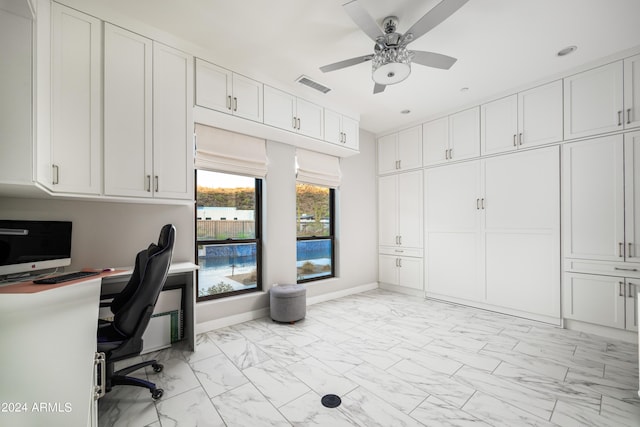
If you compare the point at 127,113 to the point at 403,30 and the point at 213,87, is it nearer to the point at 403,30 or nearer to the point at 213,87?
the point at 213,87

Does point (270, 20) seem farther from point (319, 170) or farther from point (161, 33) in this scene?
point (319, 170)

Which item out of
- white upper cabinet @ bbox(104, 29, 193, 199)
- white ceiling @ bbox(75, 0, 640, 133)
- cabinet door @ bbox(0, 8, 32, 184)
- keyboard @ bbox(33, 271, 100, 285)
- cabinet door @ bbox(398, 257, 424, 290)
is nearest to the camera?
cabinet door @ bbox(0, 8, 32, 184)

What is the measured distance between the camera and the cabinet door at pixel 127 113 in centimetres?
223

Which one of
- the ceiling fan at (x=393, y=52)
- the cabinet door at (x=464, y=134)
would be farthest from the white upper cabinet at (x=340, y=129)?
the cabinet door at (x=464, y=134)

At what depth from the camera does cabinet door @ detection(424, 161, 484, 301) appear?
150 inches

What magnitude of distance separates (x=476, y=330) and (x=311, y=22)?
12.0 ft

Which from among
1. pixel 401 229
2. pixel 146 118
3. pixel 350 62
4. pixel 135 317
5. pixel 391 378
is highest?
pixel 350 62

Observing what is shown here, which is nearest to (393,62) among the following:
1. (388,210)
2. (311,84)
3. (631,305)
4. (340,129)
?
(311,84)

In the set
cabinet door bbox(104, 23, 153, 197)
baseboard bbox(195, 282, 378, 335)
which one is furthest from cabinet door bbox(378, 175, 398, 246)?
cabinet door bbox(104, 23, 153, 197)

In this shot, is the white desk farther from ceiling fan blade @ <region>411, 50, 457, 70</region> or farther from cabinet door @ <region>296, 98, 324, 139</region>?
cabinet door @ <region>296, 98, 324, 139</region>

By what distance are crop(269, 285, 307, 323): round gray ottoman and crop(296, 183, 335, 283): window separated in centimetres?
84

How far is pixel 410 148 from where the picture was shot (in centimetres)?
456

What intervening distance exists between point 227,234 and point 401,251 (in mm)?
2982

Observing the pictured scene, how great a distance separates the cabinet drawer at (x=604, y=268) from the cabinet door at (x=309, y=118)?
343 cm
